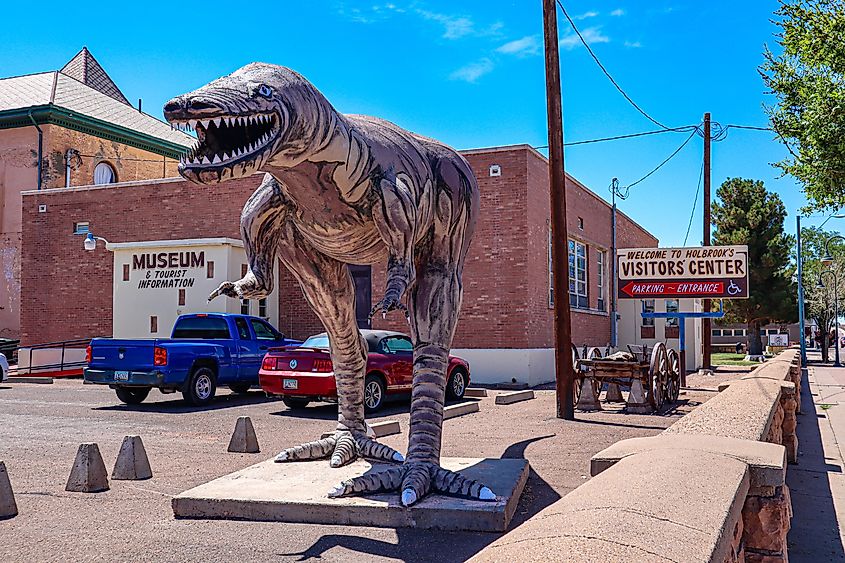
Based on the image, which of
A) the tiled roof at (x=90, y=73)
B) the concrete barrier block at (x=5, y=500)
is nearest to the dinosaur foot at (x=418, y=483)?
the concrete barrier block at (x=5, y=500)

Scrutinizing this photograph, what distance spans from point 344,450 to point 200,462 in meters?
2.67

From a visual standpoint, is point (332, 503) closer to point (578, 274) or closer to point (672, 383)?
point (672, 383)

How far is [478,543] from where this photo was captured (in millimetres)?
5219

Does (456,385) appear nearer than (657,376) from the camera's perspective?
No

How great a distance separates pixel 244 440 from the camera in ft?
30.8

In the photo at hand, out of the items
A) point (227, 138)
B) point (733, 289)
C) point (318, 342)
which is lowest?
point (318, 342)

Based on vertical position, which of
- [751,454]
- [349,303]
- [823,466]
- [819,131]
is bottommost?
[823,466]

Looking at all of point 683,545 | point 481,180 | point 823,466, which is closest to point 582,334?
point 481,180

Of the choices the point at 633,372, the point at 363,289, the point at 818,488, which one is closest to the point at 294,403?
the point at 633,372

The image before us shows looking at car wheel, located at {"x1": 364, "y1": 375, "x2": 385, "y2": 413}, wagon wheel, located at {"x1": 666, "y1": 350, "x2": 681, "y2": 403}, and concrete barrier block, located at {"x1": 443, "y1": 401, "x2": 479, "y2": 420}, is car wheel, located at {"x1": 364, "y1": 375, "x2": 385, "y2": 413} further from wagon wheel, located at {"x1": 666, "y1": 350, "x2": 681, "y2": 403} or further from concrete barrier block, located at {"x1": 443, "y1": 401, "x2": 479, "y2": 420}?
wagon wheel, located at {"x1": 666, "y1": 350, "x2": 681, "y2": 403}

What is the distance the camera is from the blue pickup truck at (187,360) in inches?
573

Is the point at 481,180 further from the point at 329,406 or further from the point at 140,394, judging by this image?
the point at 140,394

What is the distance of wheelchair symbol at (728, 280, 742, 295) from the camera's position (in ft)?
60.8

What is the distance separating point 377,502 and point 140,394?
1127cm
